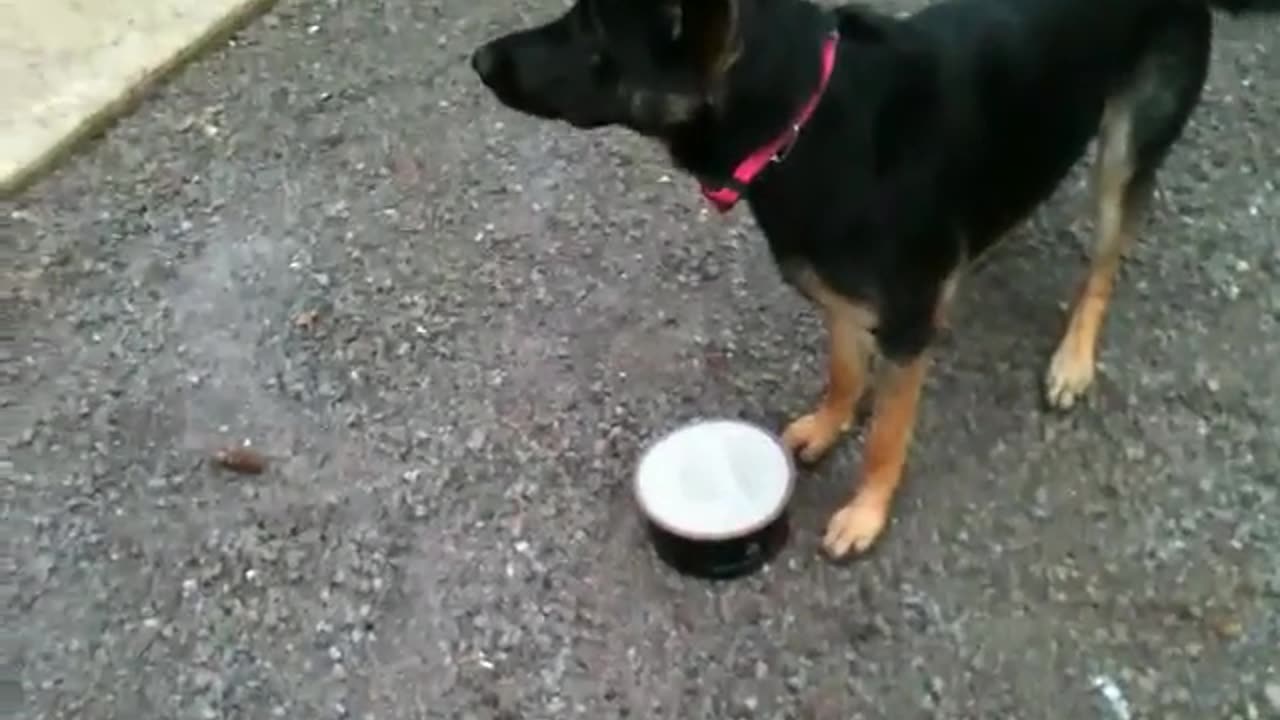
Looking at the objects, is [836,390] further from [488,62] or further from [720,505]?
[488,62]

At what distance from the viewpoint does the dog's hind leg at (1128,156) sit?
235 centimetres

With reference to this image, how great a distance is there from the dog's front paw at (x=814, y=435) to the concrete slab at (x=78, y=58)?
1622 mm

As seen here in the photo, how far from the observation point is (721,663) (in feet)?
7.49

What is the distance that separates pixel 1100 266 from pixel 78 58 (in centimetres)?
217

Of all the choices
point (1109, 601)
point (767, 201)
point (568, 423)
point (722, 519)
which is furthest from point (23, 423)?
point (1109, 601)

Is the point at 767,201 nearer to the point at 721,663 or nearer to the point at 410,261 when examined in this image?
the point at 721,663

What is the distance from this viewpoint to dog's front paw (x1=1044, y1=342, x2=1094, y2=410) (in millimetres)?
2586

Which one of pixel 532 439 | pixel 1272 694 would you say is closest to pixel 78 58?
pixel 532 439

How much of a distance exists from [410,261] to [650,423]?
0.60 meters

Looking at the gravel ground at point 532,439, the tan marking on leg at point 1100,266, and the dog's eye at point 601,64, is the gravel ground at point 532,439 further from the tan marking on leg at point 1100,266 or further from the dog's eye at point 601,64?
the dog's eye at point 601,64

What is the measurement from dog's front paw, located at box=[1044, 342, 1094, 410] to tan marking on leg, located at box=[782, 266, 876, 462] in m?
0.31

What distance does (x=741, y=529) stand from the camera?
7.61 ft

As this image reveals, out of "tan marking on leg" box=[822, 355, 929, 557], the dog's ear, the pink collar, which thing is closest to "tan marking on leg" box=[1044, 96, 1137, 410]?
"tan marking on leg" box=[822, 355, 929, 557]

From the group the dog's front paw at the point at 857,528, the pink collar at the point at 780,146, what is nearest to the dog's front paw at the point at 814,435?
the dog's front paw at the point at 857,528
